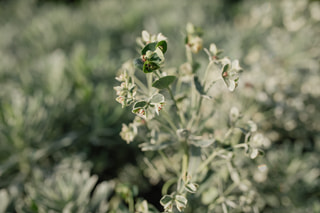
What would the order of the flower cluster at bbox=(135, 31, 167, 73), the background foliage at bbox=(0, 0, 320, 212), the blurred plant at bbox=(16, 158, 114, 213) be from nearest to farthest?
the flower cluster at bbox=(135, 31, 167, 73)
the blurred plant at bbox=(16, 158, 114, 213)
the background foliage at bbox=(0, 0, 320, 212)

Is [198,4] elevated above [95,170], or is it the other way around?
[198,4]

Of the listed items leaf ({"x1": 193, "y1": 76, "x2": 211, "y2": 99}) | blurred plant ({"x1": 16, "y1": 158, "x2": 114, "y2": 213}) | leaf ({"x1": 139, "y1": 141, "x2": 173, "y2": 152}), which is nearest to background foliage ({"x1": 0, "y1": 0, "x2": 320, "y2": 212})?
blurred plant ({"x1": 16, "y1": 158, "x2": 114, "y2": 213})

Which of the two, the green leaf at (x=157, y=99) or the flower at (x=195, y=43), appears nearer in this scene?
the green leaf at (x=157, y=99)

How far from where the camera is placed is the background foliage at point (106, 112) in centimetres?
107

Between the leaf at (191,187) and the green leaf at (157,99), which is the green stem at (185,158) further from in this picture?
the green leaf at (157,99)

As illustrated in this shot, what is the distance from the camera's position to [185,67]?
2.31ft

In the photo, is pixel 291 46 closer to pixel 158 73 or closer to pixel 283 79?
pixel 283 79

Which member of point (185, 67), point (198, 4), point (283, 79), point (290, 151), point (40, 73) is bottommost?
point (290, 151)

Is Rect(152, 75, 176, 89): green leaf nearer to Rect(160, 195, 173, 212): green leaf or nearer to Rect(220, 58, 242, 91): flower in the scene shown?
Rect(220, 58, 242, 91): flower

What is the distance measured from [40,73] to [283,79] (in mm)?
1334

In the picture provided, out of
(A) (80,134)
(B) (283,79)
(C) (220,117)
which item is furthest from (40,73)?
(B) (283,79)

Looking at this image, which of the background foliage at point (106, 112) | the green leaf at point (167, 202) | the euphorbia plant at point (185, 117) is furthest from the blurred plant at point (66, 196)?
the green leaf at point (167, 202)

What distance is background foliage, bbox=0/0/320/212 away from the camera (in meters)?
1.07

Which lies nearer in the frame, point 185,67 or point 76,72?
point 185,67
